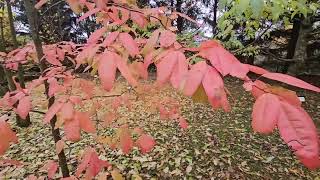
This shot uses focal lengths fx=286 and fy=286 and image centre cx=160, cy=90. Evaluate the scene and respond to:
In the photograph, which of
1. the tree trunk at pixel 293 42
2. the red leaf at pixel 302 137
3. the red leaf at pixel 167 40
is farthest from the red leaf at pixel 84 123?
the tree trunk at pixel 293 42

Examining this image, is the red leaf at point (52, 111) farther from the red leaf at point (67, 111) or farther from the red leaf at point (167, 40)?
the red leaf at point (167, 40)

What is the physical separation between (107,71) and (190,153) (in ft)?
10.2

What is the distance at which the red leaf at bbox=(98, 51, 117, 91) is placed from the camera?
868 millimetres

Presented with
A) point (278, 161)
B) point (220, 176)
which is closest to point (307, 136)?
point (220, 176)

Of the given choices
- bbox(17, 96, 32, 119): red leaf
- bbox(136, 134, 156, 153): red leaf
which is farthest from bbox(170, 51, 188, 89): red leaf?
bbox(136, 134, 156, 153): red leaf

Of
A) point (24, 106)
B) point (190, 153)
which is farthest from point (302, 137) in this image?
point (190, 153)

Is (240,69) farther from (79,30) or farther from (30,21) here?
(79,30)

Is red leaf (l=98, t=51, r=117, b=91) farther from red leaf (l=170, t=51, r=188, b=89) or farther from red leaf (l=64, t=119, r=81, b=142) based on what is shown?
red leaf (l=64, t=119, r=81, b=142)

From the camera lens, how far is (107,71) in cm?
90

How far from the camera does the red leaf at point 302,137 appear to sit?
63 cm

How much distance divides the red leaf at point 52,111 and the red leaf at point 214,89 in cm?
69

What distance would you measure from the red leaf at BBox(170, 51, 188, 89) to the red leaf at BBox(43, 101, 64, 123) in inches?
23.0

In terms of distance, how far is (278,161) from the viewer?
3.74m

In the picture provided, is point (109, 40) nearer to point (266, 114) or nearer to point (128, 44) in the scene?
point (128, 44)
